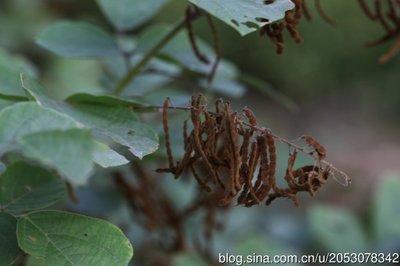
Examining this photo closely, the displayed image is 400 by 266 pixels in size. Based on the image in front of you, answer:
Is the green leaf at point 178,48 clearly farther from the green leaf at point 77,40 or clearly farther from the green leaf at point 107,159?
the green leaf at point 107,159

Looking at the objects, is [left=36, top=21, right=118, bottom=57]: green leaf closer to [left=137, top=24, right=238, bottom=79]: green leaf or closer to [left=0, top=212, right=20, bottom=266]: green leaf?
[left=137, top=24, right=238, bottom=79]: green leaf

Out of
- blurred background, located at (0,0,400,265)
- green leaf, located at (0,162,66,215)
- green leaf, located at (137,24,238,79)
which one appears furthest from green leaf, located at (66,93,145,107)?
blurred background, located at (0,0,400,265)

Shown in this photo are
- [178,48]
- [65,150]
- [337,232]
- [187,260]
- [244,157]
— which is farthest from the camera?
[337,232]

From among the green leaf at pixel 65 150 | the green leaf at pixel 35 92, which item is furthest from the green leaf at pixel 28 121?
the green leaf at pixel 35 92

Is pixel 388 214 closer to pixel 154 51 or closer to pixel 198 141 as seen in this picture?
pixel 154 51

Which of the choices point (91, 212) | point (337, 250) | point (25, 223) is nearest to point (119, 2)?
point (91, 212)

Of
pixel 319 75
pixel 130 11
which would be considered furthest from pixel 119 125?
pixel 319 75
